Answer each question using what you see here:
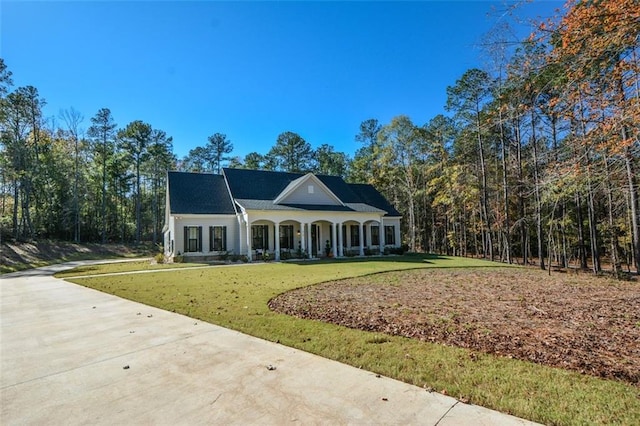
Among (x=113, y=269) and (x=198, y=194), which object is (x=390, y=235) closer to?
(x=198, y=194)

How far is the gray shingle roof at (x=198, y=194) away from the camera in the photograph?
71.2 feet

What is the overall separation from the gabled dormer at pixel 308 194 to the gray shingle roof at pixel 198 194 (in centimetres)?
386

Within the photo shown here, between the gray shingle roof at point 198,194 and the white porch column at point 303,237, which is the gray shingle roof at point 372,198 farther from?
the gray shingle roof at point 198,194

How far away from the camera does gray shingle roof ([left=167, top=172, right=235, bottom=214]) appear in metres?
21.7

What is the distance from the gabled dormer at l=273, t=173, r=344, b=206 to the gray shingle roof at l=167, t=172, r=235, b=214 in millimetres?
3858

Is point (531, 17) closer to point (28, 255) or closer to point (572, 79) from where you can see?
point (572, 79)

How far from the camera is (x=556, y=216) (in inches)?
920

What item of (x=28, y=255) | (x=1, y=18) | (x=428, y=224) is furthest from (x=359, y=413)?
(x=428, y=224)

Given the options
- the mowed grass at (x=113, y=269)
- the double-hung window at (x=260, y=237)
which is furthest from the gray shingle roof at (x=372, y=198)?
the mowed grass at (x=113, y=269)

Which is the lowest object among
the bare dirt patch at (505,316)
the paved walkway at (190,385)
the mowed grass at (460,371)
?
the bare dirt patch at (505,316)

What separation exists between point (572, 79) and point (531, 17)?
3.95 feet

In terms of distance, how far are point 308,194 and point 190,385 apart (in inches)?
836

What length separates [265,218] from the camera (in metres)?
21.4

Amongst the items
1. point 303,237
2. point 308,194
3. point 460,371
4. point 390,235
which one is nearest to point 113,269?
point 303,237
